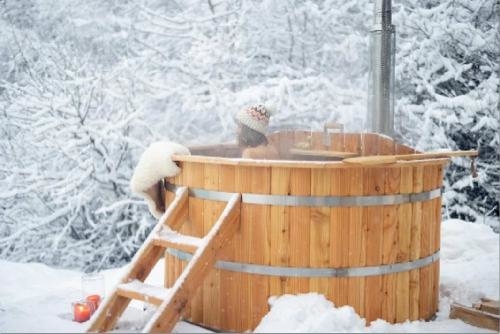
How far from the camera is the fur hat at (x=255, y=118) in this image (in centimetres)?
448

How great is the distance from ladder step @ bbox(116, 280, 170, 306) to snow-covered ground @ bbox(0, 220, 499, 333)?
0.81ft

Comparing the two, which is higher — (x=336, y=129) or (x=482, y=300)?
→ (x=336, y=129)

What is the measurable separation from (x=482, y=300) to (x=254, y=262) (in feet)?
5.91

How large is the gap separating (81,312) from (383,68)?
3.95 m

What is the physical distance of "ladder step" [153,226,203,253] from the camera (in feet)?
11.6

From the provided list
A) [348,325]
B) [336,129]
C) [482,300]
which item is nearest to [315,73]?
[336,129]

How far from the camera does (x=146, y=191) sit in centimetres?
422

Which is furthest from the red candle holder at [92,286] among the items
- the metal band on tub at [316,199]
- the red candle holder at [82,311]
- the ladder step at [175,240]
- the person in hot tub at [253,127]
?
the person in hot tub at [253,127]

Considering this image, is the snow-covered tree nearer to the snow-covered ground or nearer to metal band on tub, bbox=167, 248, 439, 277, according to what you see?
the snow-covered ground

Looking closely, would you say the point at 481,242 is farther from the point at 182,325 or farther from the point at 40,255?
the point at 40,255

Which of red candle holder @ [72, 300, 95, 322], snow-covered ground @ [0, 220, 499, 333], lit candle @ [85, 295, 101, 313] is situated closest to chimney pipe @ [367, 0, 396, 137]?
snow-covered ground @ [0, 220, 499, 333]

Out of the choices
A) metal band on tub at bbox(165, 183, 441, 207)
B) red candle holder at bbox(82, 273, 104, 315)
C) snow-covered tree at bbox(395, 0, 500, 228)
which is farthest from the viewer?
snow-covered tree at bbox(395, 0, 500, 228)

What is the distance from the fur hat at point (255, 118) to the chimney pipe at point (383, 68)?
199 centimetres

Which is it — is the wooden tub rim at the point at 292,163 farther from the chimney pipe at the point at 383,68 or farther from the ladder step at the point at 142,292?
the chimney pipe at the point at 383,68
